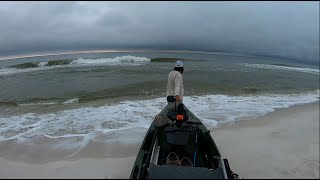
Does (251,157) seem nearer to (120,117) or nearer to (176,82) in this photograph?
(176,82)

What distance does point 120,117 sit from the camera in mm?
10227

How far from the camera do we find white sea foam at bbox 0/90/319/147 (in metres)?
8.68

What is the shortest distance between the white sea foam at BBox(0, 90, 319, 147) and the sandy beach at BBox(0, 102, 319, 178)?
3.90ft

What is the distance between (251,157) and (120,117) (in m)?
5.56

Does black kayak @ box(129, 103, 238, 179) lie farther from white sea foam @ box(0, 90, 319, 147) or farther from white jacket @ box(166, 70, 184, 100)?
white sea foam @ box(0, 90, 319, 147)

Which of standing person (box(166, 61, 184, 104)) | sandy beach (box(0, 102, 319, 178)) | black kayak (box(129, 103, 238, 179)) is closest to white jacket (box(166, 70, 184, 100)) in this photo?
standing person (box(166, 61, 184, 104))

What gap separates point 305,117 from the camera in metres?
9.17

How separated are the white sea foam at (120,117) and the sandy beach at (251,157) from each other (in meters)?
1.19

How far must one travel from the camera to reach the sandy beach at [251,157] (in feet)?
13.6

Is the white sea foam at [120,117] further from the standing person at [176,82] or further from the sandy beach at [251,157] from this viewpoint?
the standing person at [176,82]

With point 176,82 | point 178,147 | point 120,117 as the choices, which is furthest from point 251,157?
Result: point 120,117

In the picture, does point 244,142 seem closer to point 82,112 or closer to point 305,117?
point 305,117

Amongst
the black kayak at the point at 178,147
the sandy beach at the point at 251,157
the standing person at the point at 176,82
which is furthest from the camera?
the standing person at the point at 176,82

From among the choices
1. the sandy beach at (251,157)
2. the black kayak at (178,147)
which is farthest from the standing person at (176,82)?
the sandy beach at (251,157)
